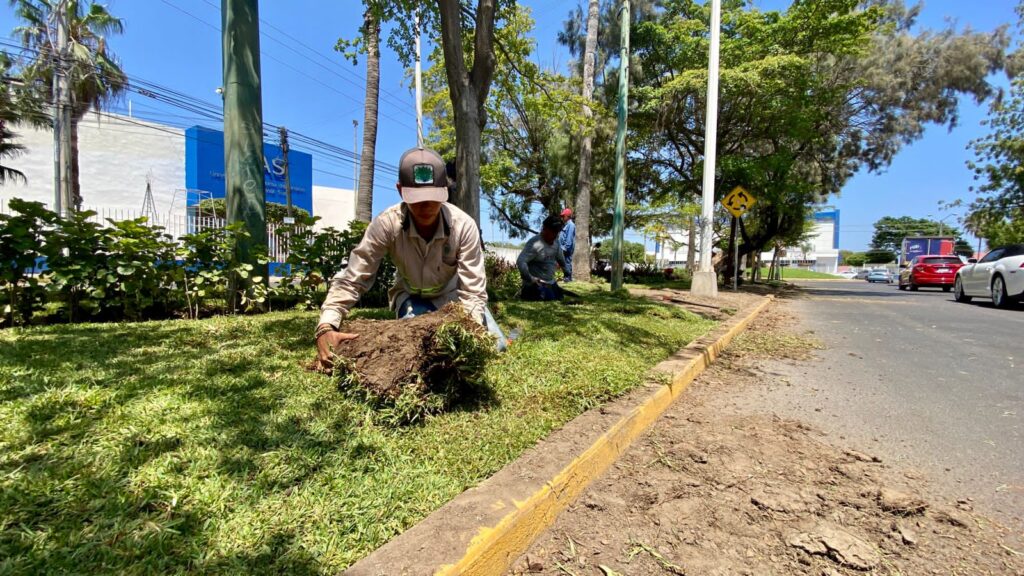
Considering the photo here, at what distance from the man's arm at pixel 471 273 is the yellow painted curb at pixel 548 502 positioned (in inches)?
38.6

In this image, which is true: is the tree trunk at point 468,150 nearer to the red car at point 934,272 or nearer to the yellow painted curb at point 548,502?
the yellow painted curb at point 548,502

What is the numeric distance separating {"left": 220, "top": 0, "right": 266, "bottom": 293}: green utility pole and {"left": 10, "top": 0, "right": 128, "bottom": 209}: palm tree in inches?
662

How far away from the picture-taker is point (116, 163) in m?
21.6

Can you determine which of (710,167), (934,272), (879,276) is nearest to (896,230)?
(879,276)

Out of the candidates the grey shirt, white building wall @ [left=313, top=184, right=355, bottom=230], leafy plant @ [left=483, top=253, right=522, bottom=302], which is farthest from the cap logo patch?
white building wall @ [left=313, top=184, right=355, bottom=230]

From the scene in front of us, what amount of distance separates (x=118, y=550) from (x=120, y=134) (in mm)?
27536

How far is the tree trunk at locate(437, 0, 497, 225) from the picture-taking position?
514cm

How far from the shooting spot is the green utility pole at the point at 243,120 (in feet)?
15.8

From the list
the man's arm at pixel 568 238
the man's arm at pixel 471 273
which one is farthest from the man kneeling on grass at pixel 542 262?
the man's arm at pixel 471 273

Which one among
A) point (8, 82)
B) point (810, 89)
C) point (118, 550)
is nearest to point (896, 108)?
point (810, 89)

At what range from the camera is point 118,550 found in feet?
4.30

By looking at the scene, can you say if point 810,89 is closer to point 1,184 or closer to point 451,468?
point 451,468

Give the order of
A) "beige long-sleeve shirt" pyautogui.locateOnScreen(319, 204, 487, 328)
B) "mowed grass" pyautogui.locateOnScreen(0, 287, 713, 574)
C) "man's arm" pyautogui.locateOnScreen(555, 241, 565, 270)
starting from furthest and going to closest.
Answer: "man's arm" pyautogui.locateOnScreen(555, 241, 565, 270) < "beige long-sleeve shirt" pyautogui.locateOnScreen(319, 204, 487, 328) < "mowed grass" pyautogui.locateOnScreen(0, 287, 713, 574)

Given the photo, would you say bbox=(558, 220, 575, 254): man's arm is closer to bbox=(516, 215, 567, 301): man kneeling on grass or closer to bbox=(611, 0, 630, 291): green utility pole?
bbox=(516, 215, 567, 301): man kneeling on grass
